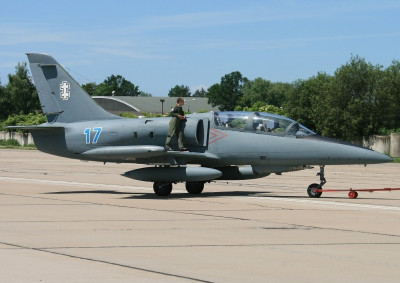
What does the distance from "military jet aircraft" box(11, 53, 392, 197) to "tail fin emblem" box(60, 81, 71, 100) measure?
40.4 inches

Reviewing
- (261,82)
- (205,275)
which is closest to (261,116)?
(205,275)

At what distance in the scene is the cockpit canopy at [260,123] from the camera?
21.1 m

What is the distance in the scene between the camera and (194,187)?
894 inches

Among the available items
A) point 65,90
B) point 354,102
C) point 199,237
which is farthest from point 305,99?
point 199,237

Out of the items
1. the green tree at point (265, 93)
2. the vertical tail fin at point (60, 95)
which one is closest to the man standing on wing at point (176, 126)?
the vertical tail fin at point (60, 95)

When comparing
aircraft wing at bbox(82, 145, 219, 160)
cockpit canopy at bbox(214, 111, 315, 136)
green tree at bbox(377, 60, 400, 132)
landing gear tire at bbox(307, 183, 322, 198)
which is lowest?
landing gear tire at bbox(307, 183, 322, 198)

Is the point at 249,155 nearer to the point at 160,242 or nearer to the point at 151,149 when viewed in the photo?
the point at 151,149

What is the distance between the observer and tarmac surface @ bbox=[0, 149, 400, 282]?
948 centimetres

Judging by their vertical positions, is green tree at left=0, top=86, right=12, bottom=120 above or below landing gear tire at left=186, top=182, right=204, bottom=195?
above

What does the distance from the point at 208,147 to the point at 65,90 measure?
517 cm

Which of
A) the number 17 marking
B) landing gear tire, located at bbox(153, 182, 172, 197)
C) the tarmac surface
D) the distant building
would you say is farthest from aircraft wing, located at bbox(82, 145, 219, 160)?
the distant building

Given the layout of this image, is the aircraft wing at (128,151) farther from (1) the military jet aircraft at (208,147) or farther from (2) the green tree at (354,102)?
(2) the green tree at (354,102)

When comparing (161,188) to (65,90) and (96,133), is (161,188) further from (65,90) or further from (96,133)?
(65,90)

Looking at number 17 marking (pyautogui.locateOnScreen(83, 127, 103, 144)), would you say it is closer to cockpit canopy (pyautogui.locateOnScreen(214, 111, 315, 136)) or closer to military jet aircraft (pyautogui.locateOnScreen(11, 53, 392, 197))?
military jet aircraft (pyautogui.locateOnScreen(11, 53, 392, 197))
